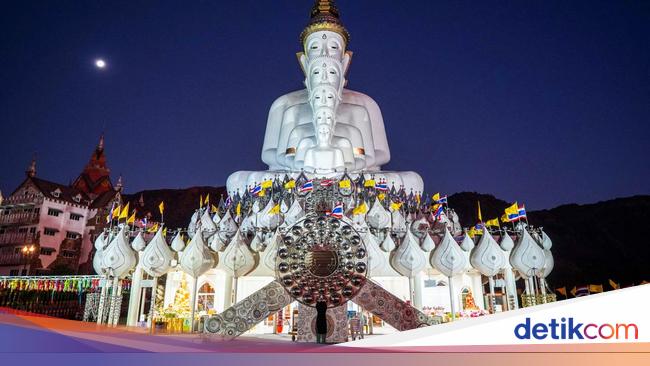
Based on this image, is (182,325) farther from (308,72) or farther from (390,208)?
(308,72)

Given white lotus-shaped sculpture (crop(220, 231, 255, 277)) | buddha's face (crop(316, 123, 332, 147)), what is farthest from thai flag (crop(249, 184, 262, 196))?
white lotus-shaped sculpture (crop(220, 231, 255, 277))

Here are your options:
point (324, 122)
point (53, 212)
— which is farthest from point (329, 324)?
point (53, 212)

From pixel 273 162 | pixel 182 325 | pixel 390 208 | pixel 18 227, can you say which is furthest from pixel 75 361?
pixel 18 227

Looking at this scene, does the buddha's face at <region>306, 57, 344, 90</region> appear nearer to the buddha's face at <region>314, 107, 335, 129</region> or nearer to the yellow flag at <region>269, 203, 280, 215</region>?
the buddha's face at <region>314, 107, 335, 129</region>

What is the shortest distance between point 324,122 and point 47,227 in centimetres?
2703

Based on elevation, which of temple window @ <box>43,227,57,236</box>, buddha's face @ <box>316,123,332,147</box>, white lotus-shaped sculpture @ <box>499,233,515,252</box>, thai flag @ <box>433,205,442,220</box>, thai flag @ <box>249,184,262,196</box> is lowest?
white lotus-shaped sculpture @ <box>499,233,515,252</box>

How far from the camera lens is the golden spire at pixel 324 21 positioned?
26.4 m

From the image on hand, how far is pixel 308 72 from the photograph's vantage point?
25859 millimetres

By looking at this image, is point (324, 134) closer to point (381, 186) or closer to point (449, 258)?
point (381, 186)

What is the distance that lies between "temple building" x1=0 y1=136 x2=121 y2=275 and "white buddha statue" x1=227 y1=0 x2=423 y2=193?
18.1 meters

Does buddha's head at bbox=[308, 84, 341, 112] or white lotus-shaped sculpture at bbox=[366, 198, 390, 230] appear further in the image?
buddha's head at bbox=[308, 84, 341, 112]

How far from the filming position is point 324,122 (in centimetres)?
2480

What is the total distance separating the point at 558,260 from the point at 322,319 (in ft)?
150

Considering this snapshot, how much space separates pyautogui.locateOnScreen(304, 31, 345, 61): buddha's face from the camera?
25.8 m
